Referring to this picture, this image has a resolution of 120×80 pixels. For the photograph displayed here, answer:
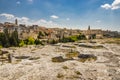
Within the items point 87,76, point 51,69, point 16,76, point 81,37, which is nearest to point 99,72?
point 87,76

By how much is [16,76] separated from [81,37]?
95603 millimetres

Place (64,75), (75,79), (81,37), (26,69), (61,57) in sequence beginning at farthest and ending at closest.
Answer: (81,37) → (61,57) → (26,69) → (64,75) → (75,79)

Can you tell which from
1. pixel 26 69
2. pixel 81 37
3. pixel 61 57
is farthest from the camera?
pixel 81 37

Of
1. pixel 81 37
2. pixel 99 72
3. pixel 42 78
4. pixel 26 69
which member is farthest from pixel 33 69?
pixel 81 37

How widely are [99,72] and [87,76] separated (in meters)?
2.64

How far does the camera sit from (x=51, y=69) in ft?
88.2

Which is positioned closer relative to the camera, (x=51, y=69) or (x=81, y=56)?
(x=51, y=69)

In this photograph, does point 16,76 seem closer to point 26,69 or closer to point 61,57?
point 26,69

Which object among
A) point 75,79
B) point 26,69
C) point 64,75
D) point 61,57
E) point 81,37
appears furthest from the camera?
point 81,37

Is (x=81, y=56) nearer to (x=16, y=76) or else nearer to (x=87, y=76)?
Result: (x=87, y=76)

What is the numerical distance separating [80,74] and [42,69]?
641 cm

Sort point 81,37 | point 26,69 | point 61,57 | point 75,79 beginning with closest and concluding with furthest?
point 75,79
point 26,69
point 61,57
point 81,37

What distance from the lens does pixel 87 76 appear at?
76.9 ft

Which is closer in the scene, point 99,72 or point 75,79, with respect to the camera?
point 75,79
